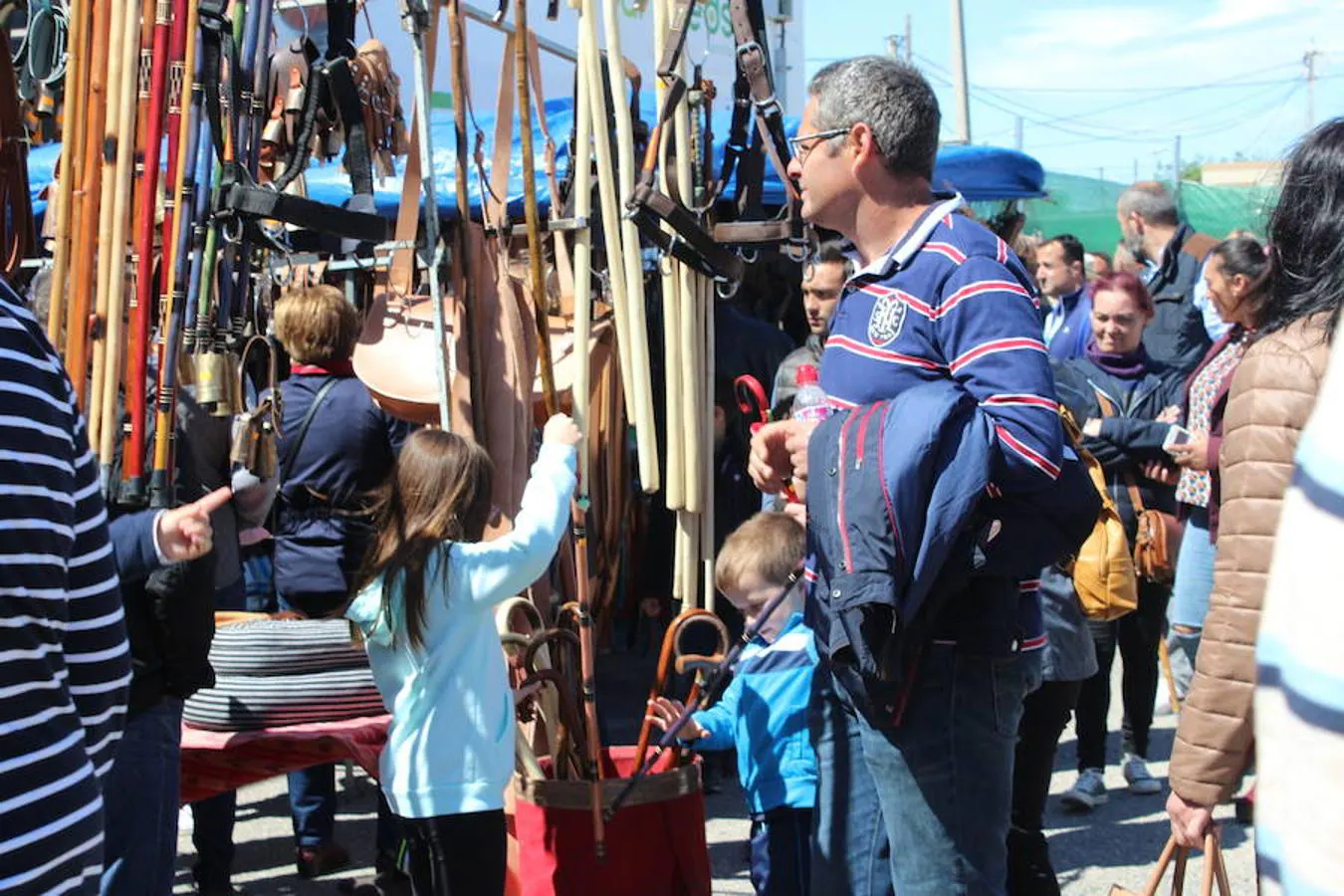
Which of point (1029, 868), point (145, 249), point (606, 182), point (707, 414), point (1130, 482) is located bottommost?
point (1029, 868)

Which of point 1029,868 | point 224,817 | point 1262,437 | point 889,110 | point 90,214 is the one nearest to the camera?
point 1262,437

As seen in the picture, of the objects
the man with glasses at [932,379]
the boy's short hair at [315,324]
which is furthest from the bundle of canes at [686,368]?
the boy's short hair at [315,324]

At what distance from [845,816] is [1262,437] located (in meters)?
1.01

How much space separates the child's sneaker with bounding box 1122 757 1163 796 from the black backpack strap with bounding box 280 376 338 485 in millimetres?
3038

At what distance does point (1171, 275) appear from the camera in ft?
21.9

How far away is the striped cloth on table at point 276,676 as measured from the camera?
3902 mm

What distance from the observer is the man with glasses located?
2252 mm

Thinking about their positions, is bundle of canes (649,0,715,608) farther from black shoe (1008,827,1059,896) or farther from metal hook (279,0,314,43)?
black shoe (1008,827,1059,896)

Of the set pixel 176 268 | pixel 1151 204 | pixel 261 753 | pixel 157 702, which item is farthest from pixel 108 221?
pixel 1151 204

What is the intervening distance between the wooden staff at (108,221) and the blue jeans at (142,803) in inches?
24.2

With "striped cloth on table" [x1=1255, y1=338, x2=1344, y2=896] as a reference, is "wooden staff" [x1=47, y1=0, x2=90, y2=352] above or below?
above

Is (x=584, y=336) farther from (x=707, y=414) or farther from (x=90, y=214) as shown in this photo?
(x=90, y=214)

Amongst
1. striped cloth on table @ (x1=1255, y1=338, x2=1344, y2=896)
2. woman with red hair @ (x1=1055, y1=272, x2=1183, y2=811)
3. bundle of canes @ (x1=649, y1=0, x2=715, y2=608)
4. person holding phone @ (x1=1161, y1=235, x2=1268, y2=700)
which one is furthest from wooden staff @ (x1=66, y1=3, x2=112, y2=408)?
person holding phone @ (x1=1161, y1=235, x2=1268, y2=700)

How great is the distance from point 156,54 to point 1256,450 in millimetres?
2282
